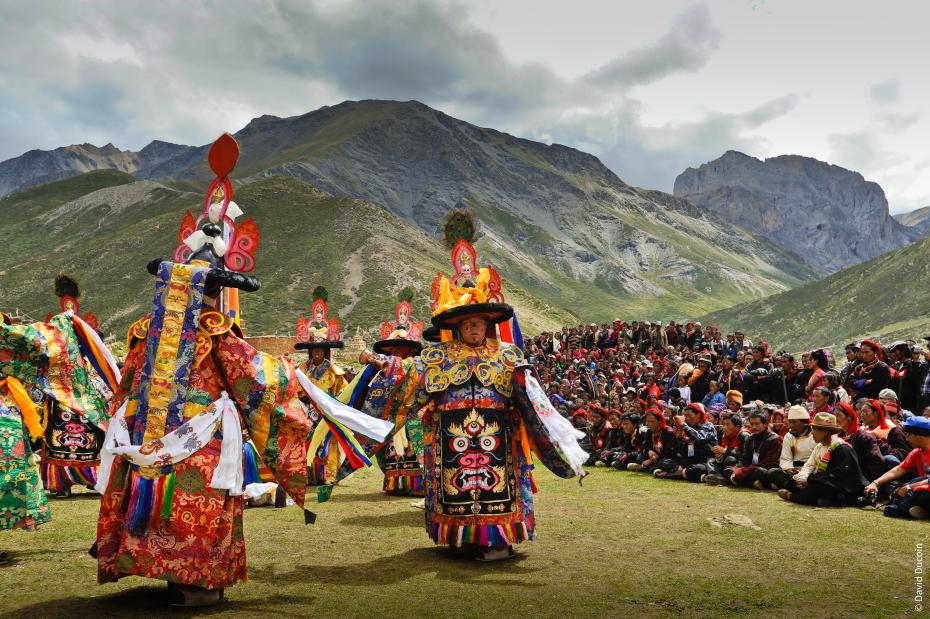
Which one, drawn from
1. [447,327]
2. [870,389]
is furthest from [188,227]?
[870,389]

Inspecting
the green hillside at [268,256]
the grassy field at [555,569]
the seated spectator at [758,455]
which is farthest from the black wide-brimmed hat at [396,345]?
the green hillside at [268,256]

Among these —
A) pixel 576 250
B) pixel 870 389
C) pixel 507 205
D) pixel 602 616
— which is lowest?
pixel 602 616

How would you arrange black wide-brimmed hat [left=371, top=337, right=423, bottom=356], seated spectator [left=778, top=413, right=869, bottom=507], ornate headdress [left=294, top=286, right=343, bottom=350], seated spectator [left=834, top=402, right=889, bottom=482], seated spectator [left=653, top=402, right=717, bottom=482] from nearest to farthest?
seated spectator [left=778, top=413, right=869, bottom=507]
seated spectator [left=834, top=402, right=889, bottom=482]
black wide-brimmed hat [left=371, top=337, right=423, bottom=356]
seated spectator [left=653, top=402, right=717, bottom=482]
ornate headdress [left=294, top=286, right=343, bottom=350]

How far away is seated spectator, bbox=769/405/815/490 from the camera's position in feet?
31.3

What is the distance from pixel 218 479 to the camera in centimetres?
488

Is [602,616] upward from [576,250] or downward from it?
downward

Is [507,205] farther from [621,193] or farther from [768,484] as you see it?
[768,484]

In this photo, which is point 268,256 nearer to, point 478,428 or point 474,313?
point 474,313

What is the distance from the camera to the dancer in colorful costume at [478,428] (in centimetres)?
646

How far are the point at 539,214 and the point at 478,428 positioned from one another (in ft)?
521

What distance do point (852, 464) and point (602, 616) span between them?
537 centimetres

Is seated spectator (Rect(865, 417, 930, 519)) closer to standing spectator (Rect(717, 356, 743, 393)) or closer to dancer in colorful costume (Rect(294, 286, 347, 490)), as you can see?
standing spectator (Rect(717, 356, 743, 393))

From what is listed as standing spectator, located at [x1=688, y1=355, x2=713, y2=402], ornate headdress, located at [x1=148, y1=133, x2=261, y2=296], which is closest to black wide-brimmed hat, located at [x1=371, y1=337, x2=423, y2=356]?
ornate headdress, located at [x1=148, y1=133, x2=261, y2=296]

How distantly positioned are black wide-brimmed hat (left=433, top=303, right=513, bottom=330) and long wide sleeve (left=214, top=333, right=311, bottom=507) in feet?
5.96
